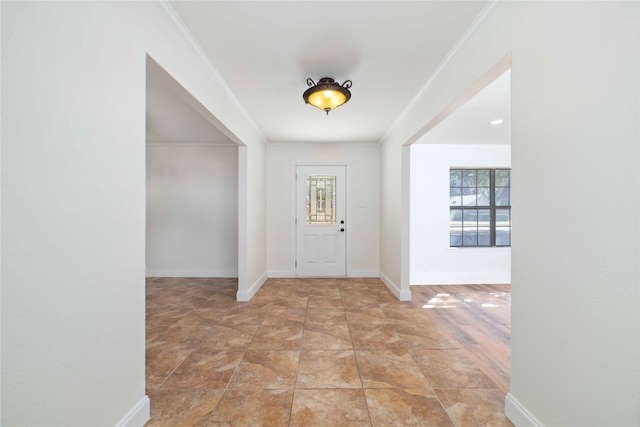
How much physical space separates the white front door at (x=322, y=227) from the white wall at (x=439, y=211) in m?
1.32

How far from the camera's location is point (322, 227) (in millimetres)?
4949

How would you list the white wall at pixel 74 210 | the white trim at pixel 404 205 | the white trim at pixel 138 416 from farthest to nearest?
the white trim at pixel 404 205
the white trim at pixel 138 416
the white wall at pixel 74 210

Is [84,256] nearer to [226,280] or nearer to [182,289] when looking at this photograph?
[182,289]

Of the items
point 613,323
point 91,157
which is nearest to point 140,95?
point 91,157

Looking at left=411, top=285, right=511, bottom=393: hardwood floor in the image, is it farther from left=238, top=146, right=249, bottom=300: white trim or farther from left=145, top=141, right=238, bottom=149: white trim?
left=145, top=141, right=238, bottom=149: white trim

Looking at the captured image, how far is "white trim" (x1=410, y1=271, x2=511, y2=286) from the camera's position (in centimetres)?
471

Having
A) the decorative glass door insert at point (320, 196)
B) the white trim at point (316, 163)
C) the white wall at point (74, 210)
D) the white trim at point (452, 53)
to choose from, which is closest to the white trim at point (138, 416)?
the white wall at point (74, 210)

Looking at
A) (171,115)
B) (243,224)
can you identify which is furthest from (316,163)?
(171,115)

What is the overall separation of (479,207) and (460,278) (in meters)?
1.43

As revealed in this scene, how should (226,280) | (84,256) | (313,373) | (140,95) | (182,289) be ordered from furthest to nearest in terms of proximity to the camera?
(226,280) < (182,289) < (313,373) < (140,95) < (84,256)

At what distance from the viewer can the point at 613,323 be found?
1.00 meters

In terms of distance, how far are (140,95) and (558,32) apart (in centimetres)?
213

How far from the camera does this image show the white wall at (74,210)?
88 centimetres

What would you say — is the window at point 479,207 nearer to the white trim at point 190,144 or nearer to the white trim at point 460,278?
the white trim at point 460,278
